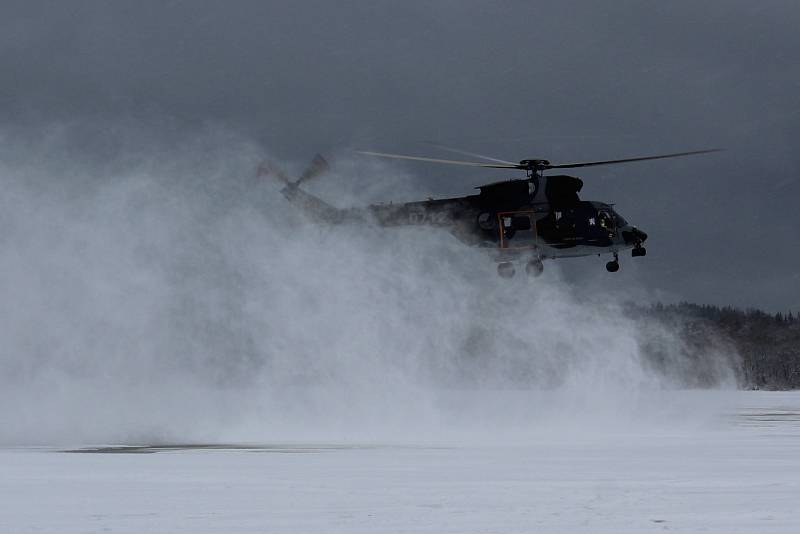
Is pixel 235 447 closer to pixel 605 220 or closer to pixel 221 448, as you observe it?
pixel 221 448

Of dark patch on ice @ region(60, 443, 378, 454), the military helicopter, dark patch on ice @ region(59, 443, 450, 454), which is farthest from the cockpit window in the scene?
dark patch on ice @ region(60, 443, 378, 454)

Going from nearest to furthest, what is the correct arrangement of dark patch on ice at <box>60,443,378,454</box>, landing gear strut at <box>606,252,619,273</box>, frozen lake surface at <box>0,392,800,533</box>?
frozen lake surface at <box>0,392,800,533</box> → dark patch on ice at <box>60,443,378,454</box> → landing gear strut at <box>606,252,619,273</box>

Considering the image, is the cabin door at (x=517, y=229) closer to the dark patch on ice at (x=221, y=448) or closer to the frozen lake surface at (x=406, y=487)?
the frozen lake surface at (x=406, y=487)

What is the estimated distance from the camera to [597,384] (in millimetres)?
71062

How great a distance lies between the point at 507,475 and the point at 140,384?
36.1 metres

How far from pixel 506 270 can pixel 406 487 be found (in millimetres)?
20837

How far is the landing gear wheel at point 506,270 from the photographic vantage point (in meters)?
42.7

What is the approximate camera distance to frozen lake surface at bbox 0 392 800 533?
711 inches

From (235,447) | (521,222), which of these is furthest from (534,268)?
(235,447)

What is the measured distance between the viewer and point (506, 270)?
4281 centimetres

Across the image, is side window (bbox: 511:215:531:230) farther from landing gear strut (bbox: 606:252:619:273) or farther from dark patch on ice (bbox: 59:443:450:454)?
dark patch on ice (bbox: 59:443:450:454)

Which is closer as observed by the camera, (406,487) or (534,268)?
(406,487)

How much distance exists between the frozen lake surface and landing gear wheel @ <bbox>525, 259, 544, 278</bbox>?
8.43 metres

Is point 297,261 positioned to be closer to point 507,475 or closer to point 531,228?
point 531,228
